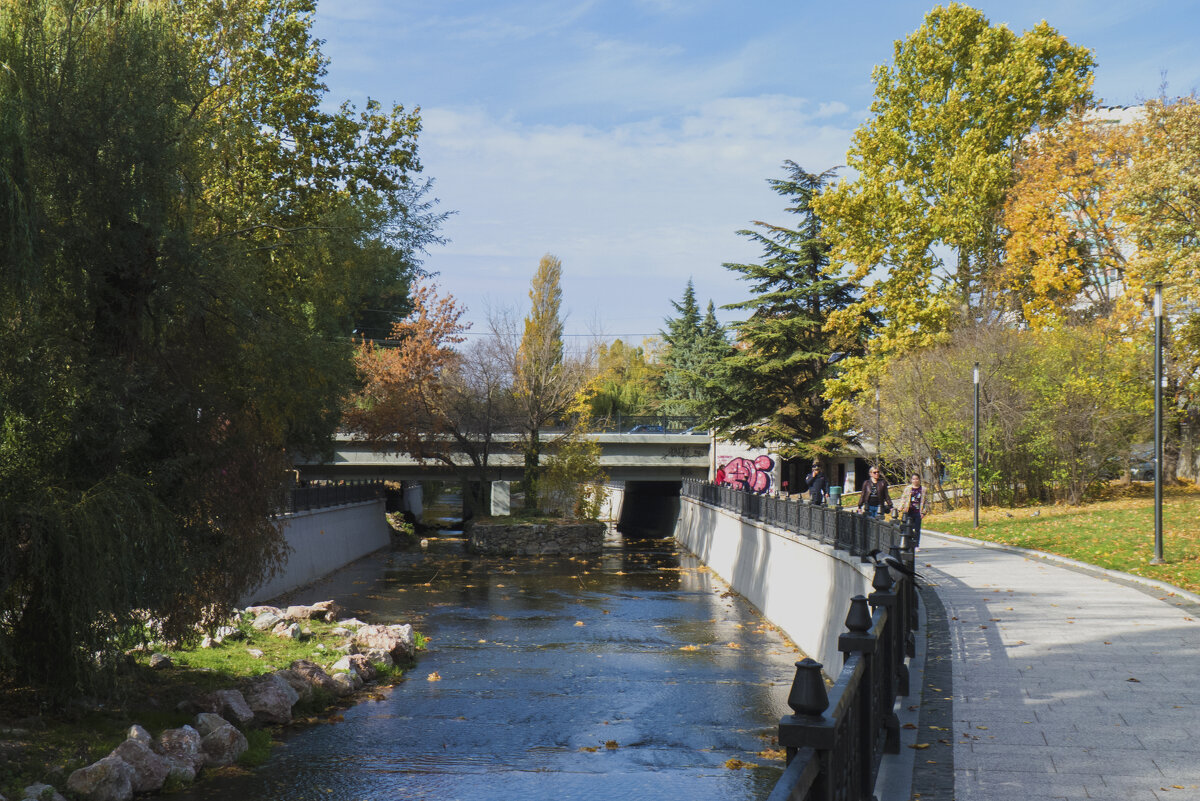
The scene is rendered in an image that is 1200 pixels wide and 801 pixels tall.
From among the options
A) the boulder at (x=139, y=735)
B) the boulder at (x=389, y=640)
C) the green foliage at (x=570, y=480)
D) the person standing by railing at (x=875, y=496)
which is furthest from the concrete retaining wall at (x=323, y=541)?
the person standing by railing at (x=875, y=496)

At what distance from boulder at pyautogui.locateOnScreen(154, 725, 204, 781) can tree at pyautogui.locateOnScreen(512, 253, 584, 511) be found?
100 feet

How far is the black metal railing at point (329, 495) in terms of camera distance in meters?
27.1

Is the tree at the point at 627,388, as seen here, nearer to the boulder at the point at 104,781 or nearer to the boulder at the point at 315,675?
the boulder at the point at 315,675

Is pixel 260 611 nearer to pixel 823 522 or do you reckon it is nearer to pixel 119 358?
pixel 119 358

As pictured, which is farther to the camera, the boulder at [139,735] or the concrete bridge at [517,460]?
the concrete bridge at [517,460]

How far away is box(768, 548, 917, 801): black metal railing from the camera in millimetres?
3984

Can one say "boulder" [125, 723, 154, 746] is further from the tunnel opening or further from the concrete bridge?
the tunnel opening

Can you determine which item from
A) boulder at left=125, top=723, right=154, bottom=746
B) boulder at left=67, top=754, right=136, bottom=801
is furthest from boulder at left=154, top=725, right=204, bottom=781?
boulder at left=67, top=754, right=136, bottom=801

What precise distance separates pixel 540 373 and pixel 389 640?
25733 millimetres

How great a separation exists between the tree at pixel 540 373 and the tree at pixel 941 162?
35.8 ft

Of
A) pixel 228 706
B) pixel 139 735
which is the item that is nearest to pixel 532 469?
pixel 228 706

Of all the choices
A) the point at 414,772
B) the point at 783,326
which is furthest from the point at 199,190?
the point at 783,326

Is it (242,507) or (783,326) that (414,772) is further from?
(783,326)

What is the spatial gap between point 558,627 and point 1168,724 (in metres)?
13.0
